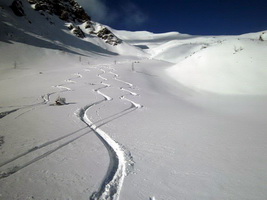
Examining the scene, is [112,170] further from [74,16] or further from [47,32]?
[74,16]

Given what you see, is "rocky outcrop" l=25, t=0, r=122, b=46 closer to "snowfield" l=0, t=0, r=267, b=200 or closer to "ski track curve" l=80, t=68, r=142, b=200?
"snowfield" l=0, t=0, r=267, b=200

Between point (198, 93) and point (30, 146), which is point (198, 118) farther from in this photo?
point (198, 93)

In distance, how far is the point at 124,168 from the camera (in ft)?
6.22

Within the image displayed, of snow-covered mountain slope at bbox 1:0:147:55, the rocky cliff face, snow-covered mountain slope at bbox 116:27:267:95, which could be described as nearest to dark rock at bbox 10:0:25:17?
the rocky cliff face

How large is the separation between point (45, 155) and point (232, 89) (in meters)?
8.07

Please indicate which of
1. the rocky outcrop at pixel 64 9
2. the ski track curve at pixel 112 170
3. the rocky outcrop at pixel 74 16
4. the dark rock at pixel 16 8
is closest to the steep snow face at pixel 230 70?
the ski track curve at pixel 112 170

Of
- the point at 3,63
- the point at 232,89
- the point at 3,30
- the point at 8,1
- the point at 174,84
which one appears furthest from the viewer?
the point at 8,1

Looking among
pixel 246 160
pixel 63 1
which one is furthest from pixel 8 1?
pixel 246 160

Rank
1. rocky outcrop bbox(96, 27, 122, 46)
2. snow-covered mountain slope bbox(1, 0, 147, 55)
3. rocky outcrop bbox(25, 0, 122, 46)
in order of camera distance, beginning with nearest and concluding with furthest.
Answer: snow-covered mountain slope bbox(1, 0, 147, 55) → rocky outcrop bbox(25, 0, 122, 46) → rocky outcrop bbox(96, 27, 122, 46)

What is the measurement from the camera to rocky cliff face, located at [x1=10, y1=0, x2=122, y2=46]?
40438 mm

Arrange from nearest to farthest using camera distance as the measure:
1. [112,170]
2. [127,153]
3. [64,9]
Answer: [112,170] → [127,153] → [64,9]

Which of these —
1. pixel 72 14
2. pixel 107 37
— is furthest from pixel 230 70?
pixel 72 14

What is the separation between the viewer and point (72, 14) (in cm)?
5438

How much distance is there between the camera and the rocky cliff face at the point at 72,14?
4044 cm
